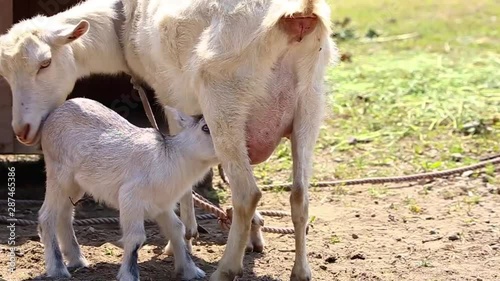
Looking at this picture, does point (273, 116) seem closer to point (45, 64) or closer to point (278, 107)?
point (278, 107)

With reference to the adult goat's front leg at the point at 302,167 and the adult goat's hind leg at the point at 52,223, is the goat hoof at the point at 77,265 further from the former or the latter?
the adult goat's front leg at the point at 302,167

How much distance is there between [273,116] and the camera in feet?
15.9

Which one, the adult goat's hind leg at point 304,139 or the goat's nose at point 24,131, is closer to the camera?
the adult goat's hind leg at point 304,139

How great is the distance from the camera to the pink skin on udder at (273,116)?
478cm

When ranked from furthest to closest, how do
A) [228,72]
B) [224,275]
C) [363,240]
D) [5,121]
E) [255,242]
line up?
1. [5,121]
2. [363,240]
3. [255,242]
4. [224,275]
5. [228,72]

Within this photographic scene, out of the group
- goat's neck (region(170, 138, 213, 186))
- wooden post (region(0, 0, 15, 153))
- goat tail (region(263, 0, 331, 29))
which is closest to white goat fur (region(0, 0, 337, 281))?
goat tail (region(263, 0, 331, 29))

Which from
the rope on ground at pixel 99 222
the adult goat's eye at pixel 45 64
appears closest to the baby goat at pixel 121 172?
the adult goat's eye at pixel 45 64

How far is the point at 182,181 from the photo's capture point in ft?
15.3

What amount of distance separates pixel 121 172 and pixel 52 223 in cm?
54

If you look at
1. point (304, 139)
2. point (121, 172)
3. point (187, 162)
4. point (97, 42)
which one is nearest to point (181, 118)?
point (187, 162)

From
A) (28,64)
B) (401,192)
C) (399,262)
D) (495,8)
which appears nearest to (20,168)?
(28,64)

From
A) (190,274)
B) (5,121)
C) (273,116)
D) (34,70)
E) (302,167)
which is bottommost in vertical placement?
(190,274)

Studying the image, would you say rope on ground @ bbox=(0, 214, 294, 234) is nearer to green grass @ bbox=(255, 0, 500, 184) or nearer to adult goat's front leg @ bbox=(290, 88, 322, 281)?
green grass @ bbox=(255, 0, 500, 184)

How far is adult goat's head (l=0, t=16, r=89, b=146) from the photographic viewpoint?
5184 millimetres
